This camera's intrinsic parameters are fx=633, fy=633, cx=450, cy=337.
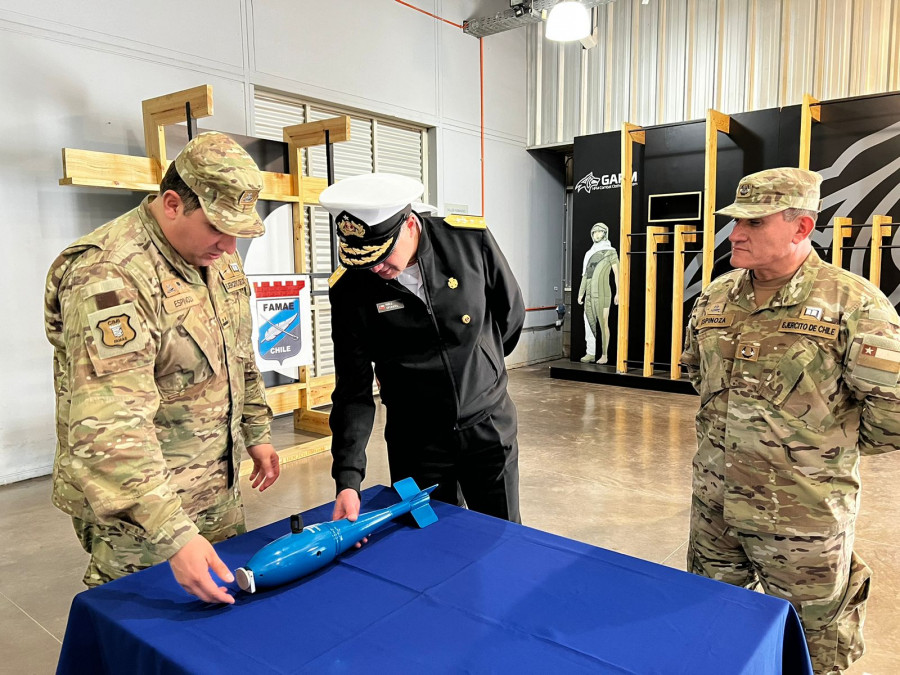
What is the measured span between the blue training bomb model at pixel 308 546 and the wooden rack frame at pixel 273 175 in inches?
99.1

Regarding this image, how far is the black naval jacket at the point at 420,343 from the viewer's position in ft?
5.89

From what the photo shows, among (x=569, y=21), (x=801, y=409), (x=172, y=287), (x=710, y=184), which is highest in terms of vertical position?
(x=569, y=21)

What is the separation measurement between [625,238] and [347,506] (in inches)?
241

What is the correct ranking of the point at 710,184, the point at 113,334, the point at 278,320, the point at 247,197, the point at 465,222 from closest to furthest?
the point at 113,334 → the point at 247,197 → the point at 465,222 → the point at 278,320 → the point at 710,184

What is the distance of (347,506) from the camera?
152cm

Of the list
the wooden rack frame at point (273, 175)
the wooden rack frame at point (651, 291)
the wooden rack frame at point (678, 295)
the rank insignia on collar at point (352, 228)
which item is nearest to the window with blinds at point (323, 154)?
the wooden rack frame at point (273, 175)

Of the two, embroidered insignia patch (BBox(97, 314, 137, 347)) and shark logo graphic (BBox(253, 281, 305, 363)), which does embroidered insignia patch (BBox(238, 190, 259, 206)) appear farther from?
shark logo graphic (BBox(253, 281, 305, 363))

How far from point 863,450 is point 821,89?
6.25 metres

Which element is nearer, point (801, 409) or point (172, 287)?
point (172, 287)

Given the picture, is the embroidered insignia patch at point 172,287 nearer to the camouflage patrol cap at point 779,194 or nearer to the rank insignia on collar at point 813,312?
the camouflage patrol cap at point 779,194

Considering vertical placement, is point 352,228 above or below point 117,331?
above

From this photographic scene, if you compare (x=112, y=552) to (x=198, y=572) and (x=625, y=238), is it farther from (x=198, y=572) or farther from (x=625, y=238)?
(x=625, y=238)

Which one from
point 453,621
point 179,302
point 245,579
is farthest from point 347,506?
point 179,302

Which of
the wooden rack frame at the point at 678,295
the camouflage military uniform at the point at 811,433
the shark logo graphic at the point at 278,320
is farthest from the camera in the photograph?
the wooden rack frame at the point at 678,295
